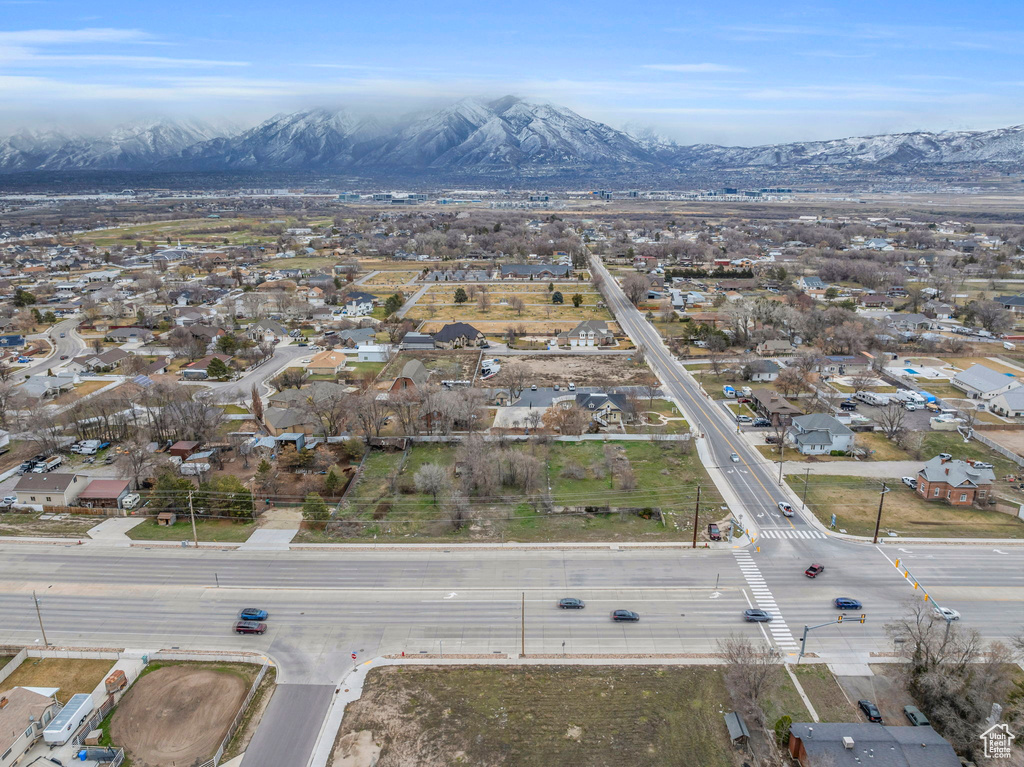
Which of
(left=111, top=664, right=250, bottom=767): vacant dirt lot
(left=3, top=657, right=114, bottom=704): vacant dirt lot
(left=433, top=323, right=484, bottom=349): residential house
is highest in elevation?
(left=433, top=323, right=484, bottom=349): residential house

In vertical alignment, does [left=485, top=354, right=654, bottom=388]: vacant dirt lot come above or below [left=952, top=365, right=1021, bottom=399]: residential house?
below

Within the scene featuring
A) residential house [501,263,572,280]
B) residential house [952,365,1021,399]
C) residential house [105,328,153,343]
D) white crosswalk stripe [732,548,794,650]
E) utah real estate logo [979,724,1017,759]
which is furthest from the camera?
residential house [501,263,572,280]

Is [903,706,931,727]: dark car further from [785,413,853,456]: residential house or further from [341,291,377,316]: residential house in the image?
[341,291,377,316]: residential house

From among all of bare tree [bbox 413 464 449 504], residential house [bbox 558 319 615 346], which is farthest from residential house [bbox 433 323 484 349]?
bare tree [bbox 413 464 449 504]

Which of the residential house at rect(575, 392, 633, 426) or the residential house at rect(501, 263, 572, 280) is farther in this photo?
the residential house at rect(501, 263, 572, 280)

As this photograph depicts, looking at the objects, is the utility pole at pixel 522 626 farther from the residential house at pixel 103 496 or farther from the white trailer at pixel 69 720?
the residential house at pixel 103 496

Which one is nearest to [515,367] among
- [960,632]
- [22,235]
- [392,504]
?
[392,504]

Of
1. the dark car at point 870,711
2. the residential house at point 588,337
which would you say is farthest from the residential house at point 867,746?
the residential house at point 588,337
